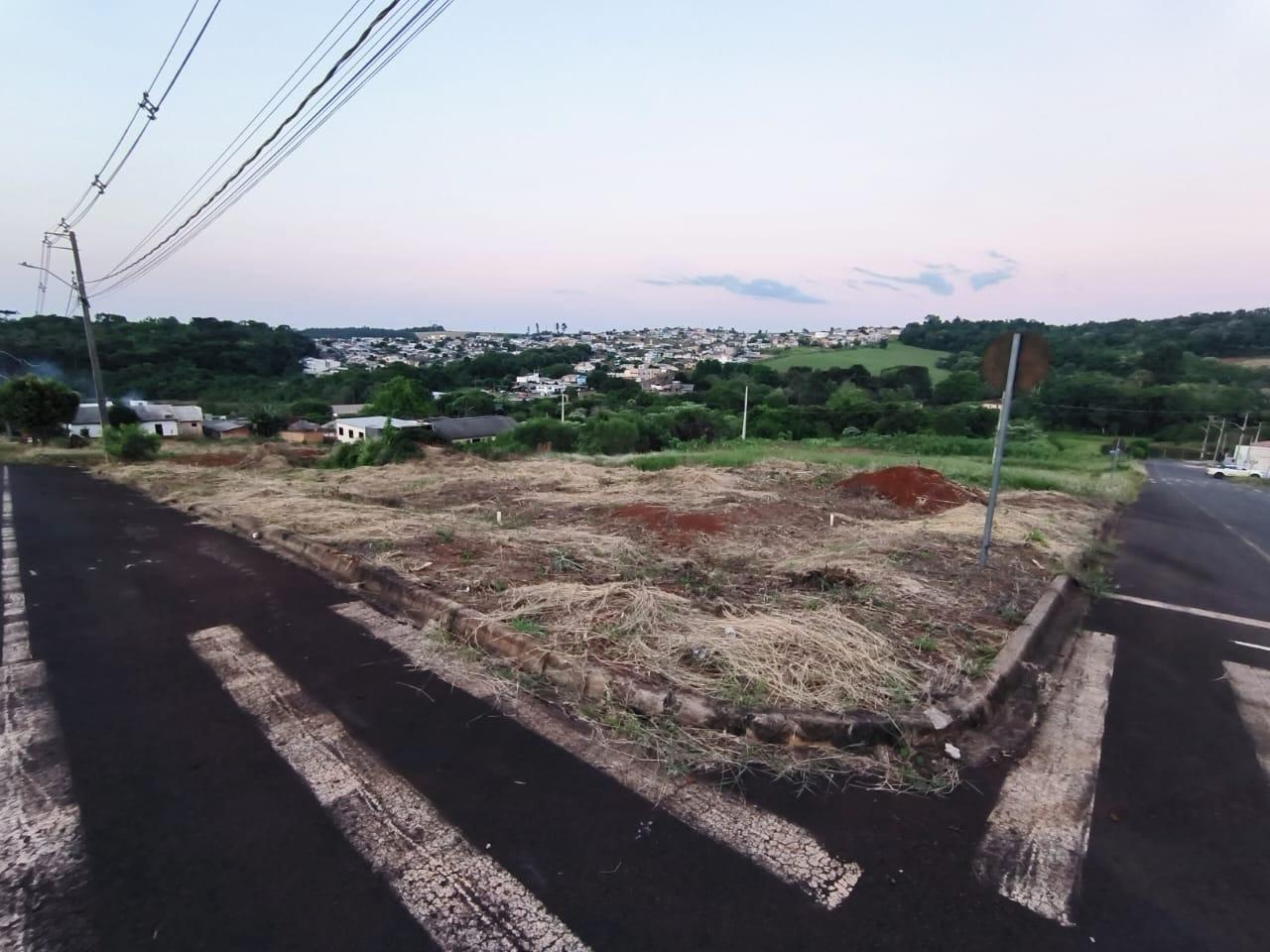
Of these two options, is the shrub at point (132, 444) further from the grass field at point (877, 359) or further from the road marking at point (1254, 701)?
the grass field at point (877, 359)

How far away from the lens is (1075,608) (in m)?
5.27

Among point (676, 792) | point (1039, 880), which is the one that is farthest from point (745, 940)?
point (1039, 880)

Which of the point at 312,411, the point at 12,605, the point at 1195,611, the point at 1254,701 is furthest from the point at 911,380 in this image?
the point at 12,605

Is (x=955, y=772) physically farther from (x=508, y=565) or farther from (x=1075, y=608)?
(x=508, y=565)

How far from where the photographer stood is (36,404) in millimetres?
24609

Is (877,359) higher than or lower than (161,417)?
higher

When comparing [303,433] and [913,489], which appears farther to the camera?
[303,433]

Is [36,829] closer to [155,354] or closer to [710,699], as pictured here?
[710,699]

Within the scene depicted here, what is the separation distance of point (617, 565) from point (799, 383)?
61.3 metres

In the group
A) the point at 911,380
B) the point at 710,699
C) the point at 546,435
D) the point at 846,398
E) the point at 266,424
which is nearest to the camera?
the point at 710,699

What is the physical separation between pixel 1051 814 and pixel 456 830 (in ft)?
8.34

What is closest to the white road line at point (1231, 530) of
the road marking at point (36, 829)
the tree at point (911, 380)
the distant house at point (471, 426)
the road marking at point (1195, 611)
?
the road marking at point (1195, 611)

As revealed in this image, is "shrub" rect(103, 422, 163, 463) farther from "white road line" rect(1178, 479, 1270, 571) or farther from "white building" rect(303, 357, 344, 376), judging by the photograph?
"white building" rect(303, 357, 344, 376)

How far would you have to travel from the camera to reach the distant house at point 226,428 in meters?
43.9
